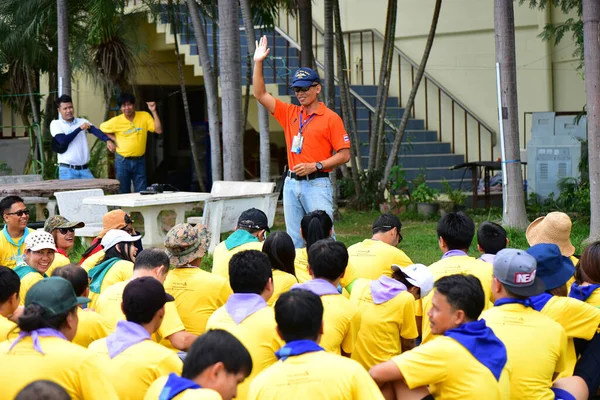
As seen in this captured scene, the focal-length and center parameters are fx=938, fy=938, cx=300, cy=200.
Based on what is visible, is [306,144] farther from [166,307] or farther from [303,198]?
[166,307]

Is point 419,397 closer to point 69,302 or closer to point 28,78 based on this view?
point 69,302

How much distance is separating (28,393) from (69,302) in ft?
3.52

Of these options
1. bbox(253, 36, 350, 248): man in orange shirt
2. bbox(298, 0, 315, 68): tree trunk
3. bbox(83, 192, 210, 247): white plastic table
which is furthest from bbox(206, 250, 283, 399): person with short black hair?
bbox(298, 0, 315, 68): tree trunk

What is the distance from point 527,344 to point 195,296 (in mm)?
1988

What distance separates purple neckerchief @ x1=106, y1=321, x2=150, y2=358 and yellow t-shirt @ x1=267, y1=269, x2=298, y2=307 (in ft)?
4.84

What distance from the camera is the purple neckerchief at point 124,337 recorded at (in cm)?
419

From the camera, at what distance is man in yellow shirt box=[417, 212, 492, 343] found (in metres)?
5.57

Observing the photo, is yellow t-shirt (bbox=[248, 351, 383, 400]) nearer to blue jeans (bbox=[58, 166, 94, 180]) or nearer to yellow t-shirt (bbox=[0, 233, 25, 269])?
yellow t-shirt (bbox=[0, 233, 25, 269])

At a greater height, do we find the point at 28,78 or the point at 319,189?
the point at 28,78

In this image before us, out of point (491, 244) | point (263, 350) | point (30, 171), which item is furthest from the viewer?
point (30, 171)

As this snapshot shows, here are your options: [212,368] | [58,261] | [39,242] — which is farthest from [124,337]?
[58,261]

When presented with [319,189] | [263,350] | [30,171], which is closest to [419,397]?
[263,350]

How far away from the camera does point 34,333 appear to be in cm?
390

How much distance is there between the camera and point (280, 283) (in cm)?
566
